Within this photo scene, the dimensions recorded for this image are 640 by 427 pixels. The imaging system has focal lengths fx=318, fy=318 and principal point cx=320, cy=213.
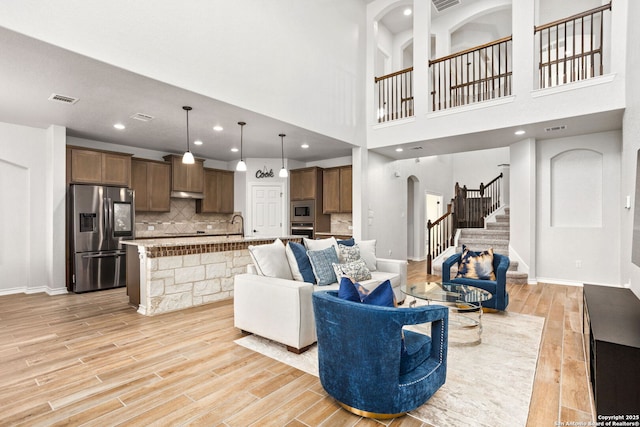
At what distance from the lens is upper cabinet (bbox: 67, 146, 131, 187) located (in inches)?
212

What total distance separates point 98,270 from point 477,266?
19.5 ft

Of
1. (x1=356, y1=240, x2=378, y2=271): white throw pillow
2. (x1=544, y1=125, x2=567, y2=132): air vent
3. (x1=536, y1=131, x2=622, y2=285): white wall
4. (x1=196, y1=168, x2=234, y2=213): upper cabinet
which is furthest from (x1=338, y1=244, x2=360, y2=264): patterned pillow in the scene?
(x1=196, y1=168, x2=234, y2=213): upper cabinet

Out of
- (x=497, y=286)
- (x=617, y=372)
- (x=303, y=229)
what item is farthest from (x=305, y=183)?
(x=617, y=372)

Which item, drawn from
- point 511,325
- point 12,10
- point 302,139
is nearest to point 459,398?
point 511,325

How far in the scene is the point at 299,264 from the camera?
3.55 meters

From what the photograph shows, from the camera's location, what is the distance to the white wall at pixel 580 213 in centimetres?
536

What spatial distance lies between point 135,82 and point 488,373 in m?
4.35

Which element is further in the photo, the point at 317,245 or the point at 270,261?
the point at 317,245

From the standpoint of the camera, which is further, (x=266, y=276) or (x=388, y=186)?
(x=388, y=186)

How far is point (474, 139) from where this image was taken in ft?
19.3

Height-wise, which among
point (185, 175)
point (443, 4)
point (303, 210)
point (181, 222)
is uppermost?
point (443, 4)

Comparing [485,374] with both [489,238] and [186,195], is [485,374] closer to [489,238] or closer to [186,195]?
[489,238]

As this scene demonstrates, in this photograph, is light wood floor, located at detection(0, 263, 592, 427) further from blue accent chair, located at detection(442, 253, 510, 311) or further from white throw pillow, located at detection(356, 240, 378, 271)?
white throw pillow, located at detection(356, 240, 378, 271)

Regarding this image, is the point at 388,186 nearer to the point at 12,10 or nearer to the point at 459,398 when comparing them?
the point at 459,398
